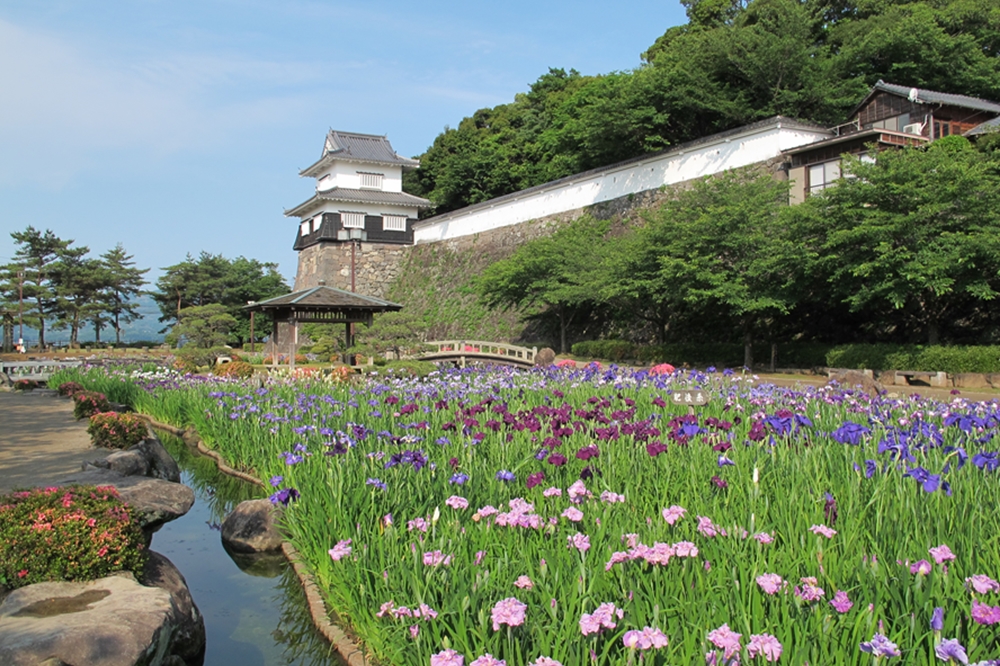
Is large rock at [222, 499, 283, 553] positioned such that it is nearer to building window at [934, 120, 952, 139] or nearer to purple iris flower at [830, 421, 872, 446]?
→ purple iris flower at [830, 421, 872, 446]

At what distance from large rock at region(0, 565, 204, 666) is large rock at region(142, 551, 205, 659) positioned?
0.26 metres

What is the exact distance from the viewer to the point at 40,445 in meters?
8.82

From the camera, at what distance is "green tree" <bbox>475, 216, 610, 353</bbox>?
24828mm

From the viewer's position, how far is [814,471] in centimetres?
415

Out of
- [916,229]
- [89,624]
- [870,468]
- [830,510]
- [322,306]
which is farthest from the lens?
[322,306]

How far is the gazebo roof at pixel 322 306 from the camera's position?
61.0ft

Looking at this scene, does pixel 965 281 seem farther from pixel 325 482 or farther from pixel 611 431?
pixel 325 482

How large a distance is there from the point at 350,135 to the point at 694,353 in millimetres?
27588

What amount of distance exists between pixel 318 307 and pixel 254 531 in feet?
43.9

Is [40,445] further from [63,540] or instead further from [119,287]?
[119,287]

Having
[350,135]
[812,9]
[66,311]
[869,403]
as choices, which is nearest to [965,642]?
[869,403]

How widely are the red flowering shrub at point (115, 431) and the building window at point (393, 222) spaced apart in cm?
3183

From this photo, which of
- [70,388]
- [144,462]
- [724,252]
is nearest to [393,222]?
[724,252]

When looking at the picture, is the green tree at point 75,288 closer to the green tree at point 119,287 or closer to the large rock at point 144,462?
the green tree at point 119,287
